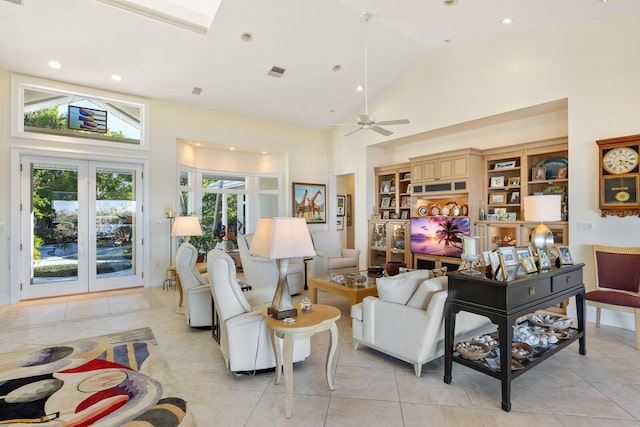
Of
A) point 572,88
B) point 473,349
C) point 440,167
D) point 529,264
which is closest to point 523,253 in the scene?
point 529,264

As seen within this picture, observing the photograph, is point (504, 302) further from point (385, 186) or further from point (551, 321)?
point (385, 186)

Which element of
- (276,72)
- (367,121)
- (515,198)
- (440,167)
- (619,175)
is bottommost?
(515,198)

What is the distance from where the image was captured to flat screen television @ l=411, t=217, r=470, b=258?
19.6ft

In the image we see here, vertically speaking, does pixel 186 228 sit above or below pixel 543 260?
above

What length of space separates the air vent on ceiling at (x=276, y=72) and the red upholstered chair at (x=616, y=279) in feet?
17.4

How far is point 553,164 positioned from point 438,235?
210 centimetres

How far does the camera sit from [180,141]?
6965 mm

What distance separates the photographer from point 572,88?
4.54 m

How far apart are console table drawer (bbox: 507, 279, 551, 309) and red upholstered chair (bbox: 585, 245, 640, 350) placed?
147 cm

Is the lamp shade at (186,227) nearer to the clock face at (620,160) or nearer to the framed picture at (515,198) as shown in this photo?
the framed picture at (515,198)

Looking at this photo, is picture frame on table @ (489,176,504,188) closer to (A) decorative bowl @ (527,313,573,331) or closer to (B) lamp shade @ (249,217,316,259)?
(A) decorative bowl @ (527,313,573,331)

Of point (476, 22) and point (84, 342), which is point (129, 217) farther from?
point (476, 22)

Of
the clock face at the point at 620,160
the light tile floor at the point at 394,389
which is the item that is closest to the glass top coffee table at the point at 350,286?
the light tile floor at the point at 394,389

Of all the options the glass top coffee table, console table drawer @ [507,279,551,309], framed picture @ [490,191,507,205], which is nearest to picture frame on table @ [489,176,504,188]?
framed picture @ [490,191,507,205]
